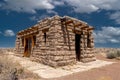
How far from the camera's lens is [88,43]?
52.2 feet

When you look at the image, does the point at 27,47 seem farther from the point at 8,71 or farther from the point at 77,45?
the point at 8,71

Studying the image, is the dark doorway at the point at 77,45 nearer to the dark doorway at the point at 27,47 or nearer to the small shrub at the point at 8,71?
the dark doorway at the point at 27,47

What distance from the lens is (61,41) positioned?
12.1 m

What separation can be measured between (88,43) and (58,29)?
4.67 meters

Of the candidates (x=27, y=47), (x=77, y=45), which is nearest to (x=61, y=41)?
(x=77, y=45)

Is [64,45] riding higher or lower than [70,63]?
higher

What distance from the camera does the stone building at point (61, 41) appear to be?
11.9 meters

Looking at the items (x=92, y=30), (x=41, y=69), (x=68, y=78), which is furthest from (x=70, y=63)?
(x=92, y=30)

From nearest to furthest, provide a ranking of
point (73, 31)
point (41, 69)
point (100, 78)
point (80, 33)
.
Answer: point (100, 78), point (41, 69), point (73, 31), point (80, 33)

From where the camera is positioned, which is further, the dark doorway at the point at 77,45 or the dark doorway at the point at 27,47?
the dark doorway at the point at 27,47

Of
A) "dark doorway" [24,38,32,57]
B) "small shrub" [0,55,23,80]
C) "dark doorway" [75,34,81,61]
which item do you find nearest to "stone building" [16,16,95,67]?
"dark doorway" [75,34,81,61]

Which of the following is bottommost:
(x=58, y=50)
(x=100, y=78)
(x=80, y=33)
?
(x=100, y=78)

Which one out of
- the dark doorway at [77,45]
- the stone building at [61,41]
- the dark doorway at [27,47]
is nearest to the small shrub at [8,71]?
the stone building at [61,41]

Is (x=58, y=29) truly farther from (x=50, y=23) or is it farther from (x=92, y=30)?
(x=92, y=30)
